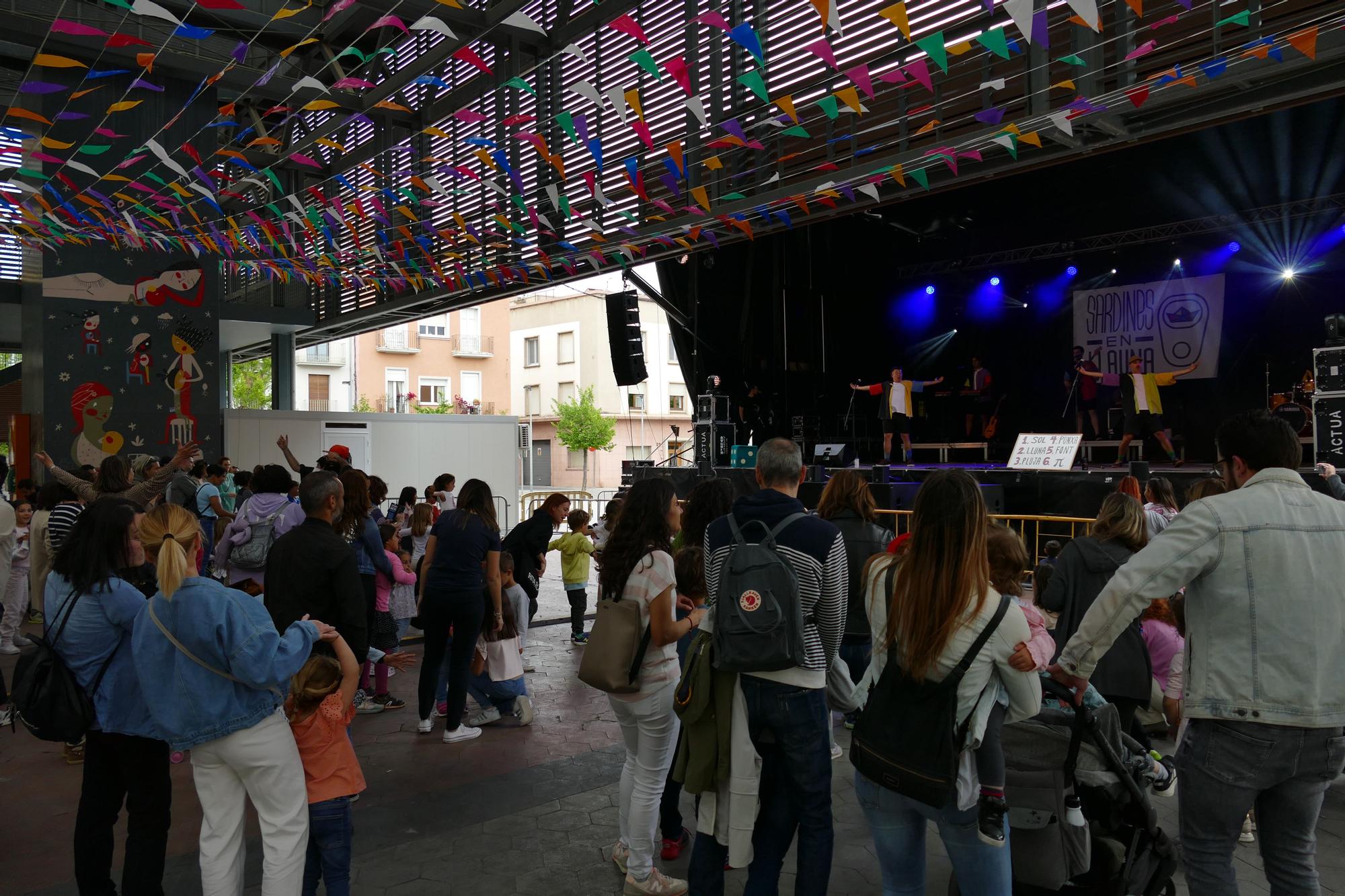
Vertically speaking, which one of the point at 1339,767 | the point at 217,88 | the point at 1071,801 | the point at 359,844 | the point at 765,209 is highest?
the point at 217,88

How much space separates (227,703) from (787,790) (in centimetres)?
177

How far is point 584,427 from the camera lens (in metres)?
41.9

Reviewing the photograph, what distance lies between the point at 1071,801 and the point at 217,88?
41.9 ft

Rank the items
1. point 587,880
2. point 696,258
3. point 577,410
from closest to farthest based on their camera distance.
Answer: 1. point 587,880
2. point 696,258
3. point 577,410

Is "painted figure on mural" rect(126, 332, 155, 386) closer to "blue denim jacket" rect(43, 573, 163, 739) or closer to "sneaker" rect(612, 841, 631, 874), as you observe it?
"blue denim jacket" rect(43, 573, 163, 739)

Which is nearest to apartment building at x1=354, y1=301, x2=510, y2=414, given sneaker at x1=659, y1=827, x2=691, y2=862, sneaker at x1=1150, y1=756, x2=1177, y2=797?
sneaker at x1=659, y1=827, x2=691, y2=862

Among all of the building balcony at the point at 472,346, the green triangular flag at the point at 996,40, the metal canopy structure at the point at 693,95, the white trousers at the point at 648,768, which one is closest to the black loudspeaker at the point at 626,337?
the metal canopy structure at the point at 693,95

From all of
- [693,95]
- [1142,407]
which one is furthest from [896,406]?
[693,95]

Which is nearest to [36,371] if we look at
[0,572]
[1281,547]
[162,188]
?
[162,188]

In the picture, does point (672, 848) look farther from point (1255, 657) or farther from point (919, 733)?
point (1255, 657)

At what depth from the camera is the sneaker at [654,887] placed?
3381 millimetres

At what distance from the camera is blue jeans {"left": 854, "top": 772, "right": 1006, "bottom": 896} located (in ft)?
7.67

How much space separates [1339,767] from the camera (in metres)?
2.32

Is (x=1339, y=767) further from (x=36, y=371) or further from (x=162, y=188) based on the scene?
(x=36, y=371)
